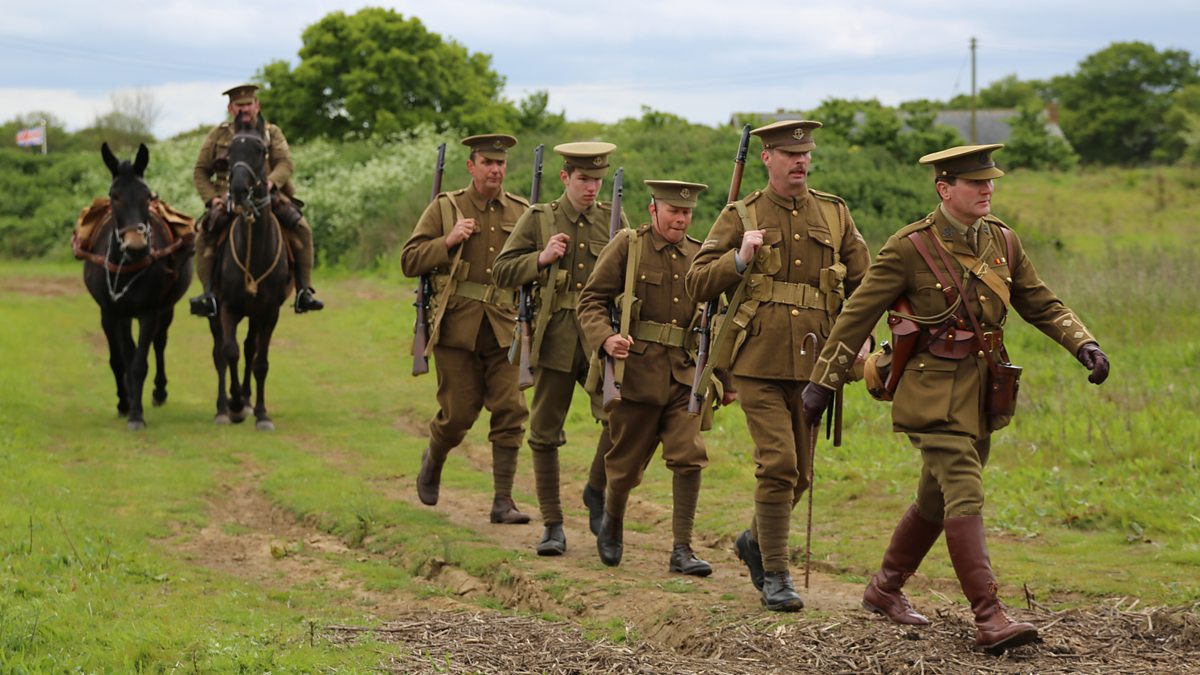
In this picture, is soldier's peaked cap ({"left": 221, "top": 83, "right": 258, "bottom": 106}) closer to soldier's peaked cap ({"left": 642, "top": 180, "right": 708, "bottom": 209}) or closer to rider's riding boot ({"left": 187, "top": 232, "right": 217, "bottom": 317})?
rider's riding boot ({"left": 187, "top": 232, "right": 217, "bottom": 317})

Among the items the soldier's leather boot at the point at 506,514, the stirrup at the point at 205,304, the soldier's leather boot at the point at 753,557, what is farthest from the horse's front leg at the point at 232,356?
the soldier's leather boot at the point at 753,557

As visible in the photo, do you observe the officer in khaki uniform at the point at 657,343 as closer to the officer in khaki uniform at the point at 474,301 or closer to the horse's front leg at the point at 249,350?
the officer in khaki uniform at the point at 474,301

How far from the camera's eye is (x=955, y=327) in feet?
21.7

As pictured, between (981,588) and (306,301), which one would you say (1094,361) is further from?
(306,301)

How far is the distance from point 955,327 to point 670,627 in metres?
1.97

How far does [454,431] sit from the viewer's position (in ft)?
32.2

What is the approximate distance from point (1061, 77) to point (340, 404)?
248 feet

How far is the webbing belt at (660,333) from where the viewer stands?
27.3ft

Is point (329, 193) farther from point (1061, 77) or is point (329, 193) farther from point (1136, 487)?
point (1061, 77)

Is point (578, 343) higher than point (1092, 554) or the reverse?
higher

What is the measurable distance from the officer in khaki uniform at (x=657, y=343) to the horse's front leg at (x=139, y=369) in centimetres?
726

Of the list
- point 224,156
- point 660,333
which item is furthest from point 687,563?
point 224,156

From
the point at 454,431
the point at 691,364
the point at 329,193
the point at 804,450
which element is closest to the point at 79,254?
the point at 454,431

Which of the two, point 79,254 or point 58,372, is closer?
point 79,254
